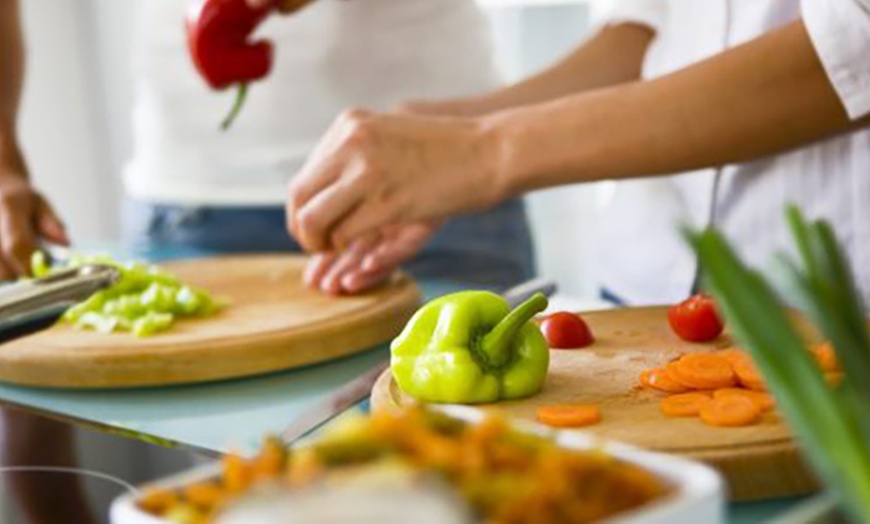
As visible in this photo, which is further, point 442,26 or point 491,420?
point 442,26

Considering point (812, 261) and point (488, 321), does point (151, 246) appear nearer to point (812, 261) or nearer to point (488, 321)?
point (488, 321)

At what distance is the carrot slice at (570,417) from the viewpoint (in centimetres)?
93

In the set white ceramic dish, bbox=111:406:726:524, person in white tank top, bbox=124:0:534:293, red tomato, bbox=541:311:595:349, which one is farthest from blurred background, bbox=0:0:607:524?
white ceramic dish, bbox=111:406:726:524

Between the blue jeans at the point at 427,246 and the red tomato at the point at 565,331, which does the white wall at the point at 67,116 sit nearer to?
the blue jeans at the point at 427,246

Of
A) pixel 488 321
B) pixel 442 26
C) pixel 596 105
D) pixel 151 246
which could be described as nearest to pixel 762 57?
pixel 596 105

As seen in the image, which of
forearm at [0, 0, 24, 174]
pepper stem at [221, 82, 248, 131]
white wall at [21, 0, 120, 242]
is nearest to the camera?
pepper stem at [221, 82, 248, 131]

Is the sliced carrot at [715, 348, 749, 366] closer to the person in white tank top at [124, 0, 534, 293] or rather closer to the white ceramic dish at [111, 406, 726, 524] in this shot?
the white ceramic dish at [111, 406, 726, 524]

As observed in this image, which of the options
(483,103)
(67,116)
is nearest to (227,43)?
(483,103)

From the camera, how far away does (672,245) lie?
1.57 meters

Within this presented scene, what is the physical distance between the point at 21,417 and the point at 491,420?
701 millimetres

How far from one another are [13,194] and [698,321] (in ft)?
3.38

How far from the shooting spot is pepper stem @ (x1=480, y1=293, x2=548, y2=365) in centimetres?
101

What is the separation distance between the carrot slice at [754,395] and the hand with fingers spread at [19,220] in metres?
1.05

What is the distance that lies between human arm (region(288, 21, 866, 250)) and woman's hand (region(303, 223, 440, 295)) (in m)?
0.09
